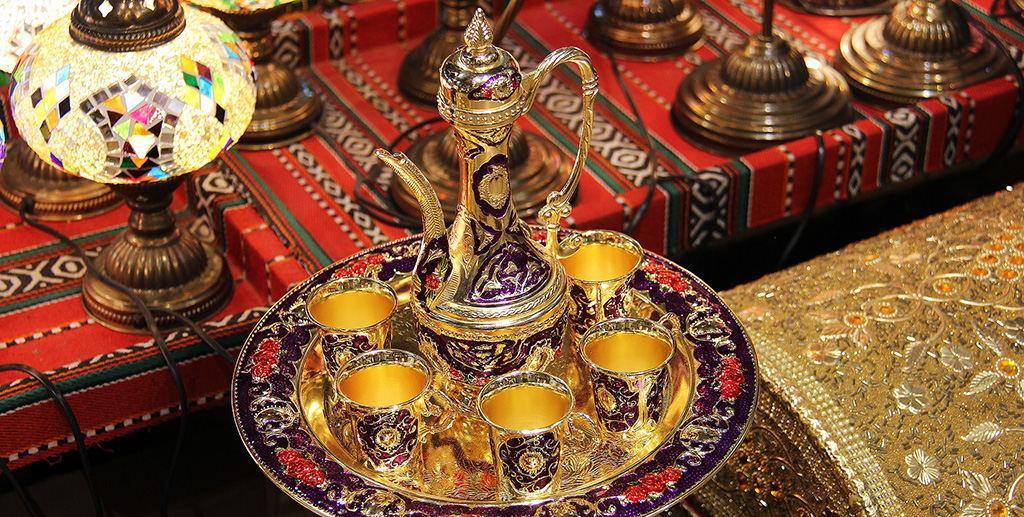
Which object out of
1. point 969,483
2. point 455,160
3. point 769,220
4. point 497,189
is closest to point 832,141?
point 769,220

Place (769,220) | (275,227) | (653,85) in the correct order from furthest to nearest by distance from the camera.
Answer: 1. (653,85)
2. (769,220)
3. (275,227)

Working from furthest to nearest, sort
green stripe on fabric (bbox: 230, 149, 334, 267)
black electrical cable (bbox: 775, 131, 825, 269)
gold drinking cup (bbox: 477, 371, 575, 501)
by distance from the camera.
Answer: black electrical cable (bbox: 775, 131, 825, 269)
green stripe on fabric (bbox: 230, 149, 334, 267)
gold drinking cup (bbox: 477, 371, 575, 501)

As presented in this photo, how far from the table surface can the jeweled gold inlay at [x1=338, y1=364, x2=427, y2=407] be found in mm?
347

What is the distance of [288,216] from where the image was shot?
48.4 inches

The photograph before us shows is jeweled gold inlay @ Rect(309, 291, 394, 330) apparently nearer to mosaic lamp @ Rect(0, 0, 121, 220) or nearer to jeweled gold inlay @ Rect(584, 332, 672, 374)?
jeweled gold inlay @ Rect(584, 332, 672, 374)

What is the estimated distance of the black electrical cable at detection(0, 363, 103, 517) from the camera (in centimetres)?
102

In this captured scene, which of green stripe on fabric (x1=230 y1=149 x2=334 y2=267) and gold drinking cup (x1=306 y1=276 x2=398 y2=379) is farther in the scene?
green stripe on fabric (x1=230 y1=149 x2=334 y2=267)

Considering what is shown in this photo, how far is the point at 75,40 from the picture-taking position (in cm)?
95

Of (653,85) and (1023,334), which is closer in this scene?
(1023,334)

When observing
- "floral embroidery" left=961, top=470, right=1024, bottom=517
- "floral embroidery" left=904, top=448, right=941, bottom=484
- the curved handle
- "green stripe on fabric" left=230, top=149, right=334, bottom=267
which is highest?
the curved handle

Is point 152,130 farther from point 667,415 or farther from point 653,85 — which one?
point 653,85

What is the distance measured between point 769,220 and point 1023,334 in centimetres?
38

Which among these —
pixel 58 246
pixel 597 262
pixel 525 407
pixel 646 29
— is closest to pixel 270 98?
pixel 58 246

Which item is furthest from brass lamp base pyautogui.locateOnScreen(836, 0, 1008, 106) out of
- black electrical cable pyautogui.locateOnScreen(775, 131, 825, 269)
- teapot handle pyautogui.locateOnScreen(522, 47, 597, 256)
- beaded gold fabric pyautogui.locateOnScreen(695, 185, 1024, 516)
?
teapot handle pyautogui.locateOnScreen(522, 47, 597, 256)
